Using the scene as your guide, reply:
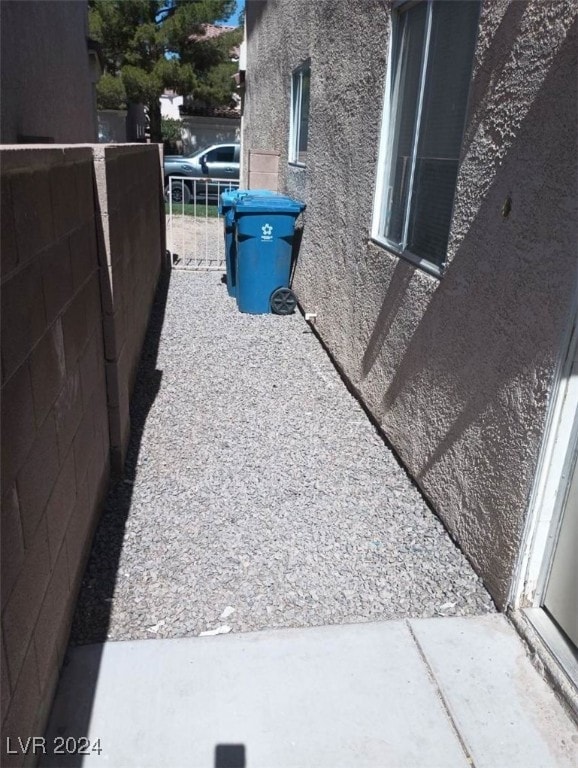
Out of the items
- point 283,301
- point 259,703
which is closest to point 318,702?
point 259,703

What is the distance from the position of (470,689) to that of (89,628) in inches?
61.8

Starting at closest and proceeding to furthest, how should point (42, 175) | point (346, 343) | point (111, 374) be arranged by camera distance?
1. point (42, 175)
2. point (111, 374)
3. point (346, 343)

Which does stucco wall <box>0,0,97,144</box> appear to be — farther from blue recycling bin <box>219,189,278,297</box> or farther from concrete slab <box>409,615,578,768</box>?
concrete slab <box>409,615,578,768</box>

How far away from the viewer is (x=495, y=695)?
2.52 metres

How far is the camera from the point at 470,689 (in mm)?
2547

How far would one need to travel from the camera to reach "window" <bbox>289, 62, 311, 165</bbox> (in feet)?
26.0

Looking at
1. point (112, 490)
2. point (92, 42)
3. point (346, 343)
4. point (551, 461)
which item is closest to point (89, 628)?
point (112, 490)

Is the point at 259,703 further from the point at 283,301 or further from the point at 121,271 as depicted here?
the point at 283,301

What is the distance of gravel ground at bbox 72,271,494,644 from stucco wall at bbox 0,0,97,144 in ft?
12.4

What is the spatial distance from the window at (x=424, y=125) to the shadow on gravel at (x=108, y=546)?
218 centimetres

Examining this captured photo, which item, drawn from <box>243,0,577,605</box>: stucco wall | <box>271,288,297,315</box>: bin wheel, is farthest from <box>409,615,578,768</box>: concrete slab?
<box>271,288,297,315</box>: bin wheel

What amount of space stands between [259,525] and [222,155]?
65.1 ft

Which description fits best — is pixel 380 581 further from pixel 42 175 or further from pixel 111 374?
pixel 42 175

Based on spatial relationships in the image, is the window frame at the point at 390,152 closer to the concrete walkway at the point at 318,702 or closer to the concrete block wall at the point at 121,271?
the concrete block wall at the point at 121,271
